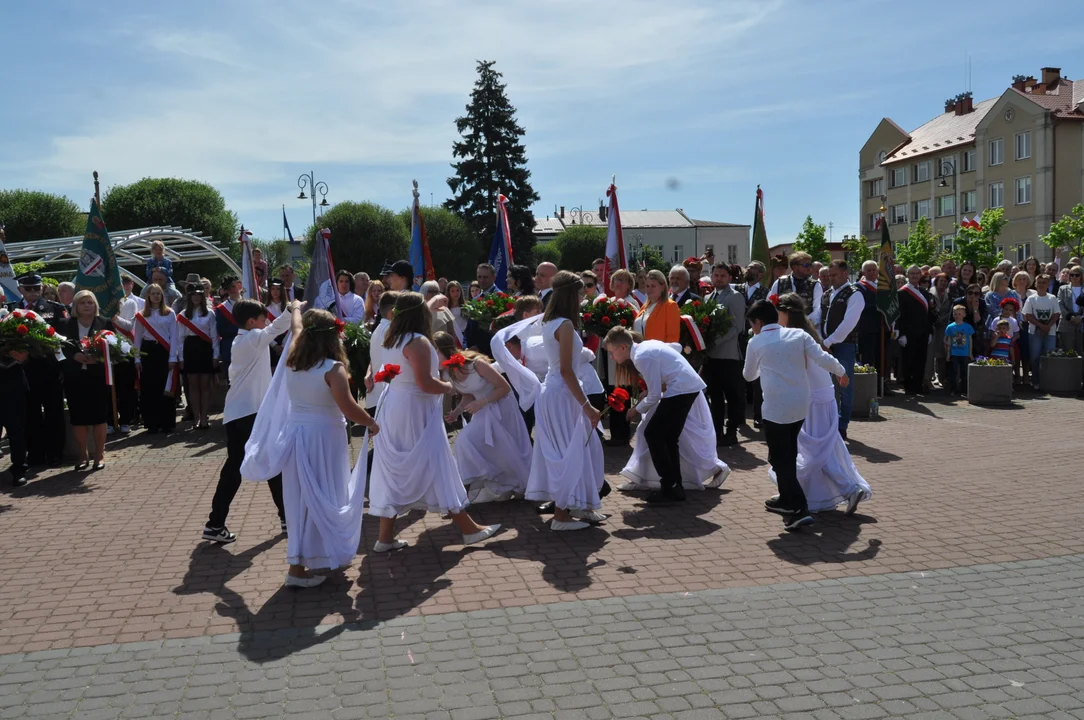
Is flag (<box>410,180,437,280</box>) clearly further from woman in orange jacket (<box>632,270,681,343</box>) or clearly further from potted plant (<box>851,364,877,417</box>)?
potted plant (<box>851,364,877,417</box>)

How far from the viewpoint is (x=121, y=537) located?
7.84 m

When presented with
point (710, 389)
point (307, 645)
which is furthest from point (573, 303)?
point (710, 389)

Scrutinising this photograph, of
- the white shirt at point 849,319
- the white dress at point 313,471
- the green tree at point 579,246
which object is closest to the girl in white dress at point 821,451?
the white shirt at point 849,319

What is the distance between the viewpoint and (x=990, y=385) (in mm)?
14648

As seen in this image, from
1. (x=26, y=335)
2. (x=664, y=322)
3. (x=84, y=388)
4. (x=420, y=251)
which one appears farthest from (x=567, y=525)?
(x=420, y=251)

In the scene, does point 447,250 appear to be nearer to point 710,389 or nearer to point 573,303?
point 710,389

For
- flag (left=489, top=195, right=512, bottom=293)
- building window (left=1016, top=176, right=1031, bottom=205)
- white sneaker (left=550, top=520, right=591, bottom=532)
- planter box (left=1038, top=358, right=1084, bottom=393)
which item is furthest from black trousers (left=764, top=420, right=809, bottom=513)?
building window (left=1016, top=176, right=1031, bottom=205)

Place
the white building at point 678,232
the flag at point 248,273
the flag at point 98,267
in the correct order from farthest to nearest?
the white building at point 678,232 → the flag at point 98,267 → the flag at point 248,273

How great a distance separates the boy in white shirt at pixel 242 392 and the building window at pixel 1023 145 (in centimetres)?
6458

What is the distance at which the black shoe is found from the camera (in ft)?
24.2

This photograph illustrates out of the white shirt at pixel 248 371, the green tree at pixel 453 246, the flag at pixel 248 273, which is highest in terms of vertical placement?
the green tree at pixel 453 246

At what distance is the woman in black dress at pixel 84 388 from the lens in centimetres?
1071

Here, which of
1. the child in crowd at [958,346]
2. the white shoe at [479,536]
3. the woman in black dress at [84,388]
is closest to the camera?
the white shoe at [479,536]

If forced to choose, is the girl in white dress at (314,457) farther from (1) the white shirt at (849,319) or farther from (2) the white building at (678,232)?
(2) the white building at (678,232)
